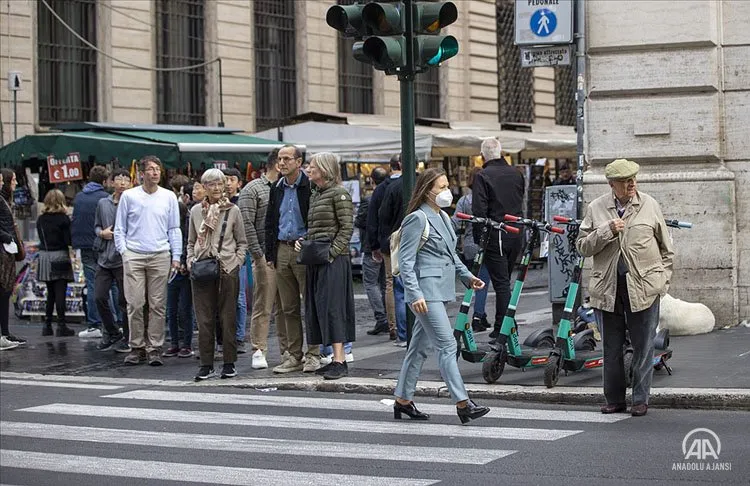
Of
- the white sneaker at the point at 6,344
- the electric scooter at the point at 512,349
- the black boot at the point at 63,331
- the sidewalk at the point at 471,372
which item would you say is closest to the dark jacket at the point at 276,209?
the sidewalk at the point at 471,372

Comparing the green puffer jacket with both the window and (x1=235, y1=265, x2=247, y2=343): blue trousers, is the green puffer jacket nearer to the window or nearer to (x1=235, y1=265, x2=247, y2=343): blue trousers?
(x1=235, y1=265, x2=247, y2=343): blue trousers

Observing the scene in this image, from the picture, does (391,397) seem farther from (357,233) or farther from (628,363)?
(357,233)

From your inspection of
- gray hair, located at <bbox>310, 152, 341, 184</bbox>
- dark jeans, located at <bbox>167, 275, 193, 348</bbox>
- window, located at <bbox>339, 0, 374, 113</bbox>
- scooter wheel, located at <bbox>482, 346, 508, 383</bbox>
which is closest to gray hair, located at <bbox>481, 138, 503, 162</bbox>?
gray hair, located at <bbox>310, 152, 341, 184</bbox>

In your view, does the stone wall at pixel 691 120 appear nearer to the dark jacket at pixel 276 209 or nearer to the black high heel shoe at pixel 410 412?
the dark jacket at pixel 276 209

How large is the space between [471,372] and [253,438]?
269cm

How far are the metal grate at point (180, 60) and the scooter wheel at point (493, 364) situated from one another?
18081mm

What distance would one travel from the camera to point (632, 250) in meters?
8.77

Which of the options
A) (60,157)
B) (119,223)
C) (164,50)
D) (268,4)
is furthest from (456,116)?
(119,223)

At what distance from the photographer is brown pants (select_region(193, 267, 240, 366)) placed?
1141cm

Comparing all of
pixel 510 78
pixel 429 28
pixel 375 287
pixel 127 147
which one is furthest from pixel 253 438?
pixel 510 78

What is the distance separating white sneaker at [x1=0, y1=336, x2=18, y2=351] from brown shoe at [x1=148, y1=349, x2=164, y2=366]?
7.86ft

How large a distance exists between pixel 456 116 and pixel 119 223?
22625mm

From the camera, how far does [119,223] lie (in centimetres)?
1279

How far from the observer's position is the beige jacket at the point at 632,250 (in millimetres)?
8750
